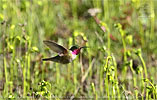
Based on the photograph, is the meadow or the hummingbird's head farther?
the meadow

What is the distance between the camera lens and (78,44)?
2.36 m

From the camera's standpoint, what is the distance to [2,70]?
2.52m

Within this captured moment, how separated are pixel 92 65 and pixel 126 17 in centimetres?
80

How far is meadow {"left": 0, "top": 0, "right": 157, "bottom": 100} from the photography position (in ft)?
7.48

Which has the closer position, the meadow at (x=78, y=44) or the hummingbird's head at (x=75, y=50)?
the hummingbird's head at (x=75, y=50)

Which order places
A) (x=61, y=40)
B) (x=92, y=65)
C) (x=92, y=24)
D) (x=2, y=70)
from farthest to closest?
(x=92, y=24), (x=61, y=40), (x=92, y=65), (x=2, y=70)

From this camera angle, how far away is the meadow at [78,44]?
7.48 feet

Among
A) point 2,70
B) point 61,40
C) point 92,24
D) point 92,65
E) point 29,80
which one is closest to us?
point 29,80

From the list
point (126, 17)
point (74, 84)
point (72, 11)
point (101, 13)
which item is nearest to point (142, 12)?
point (126, 17)

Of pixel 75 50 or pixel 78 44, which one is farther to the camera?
pixel 78 44

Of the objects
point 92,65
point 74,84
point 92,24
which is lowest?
point 74,84

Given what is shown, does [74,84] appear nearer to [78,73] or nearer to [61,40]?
[78,73]

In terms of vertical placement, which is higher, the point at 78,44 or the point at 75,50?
the point at 78,44

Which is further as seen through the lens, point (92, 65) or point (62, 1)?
point (62, 1)
